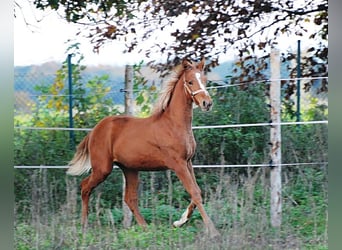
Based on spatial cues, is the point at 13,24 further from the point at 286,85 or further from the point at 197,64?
the point at 286,85

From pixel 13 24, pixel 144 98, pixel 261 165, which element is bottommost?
pixel 261 165

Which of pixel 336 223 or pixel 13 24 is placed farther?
pixel 336 223

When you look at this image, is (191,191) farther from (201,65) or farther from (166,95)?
(201,65)

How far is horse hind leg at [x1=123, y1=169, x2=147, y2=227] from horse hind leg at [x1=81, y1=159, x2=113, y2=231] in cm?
14

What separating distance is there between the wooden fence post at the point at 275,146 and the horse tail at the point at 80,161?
4.18 feet

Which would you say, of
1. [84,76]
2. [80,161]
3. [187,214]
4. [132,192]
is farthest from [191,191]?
[84,76]

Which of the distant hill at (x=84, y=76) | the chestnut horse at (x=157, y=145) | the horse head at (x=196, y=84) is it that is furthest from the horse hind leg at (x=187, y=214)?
the distant hill at (x=84, y=76)

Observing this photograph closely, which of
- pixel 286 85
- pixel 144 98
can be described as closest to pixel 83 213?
pixel 144 98

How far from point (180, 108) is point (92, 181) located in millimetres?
779

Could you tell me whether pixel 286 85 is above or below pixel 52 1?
below

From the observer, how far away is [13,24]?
17.5ft

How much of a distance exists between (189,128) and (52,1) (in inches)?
49.7

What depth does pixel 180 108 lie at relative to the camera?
219 inches

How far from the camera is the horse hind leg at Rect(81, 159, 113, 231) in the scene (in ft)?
18.1
